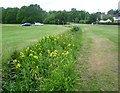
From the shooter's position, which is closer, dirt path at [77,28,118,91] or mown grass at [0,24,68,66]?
dirt path at [77,28,118,91]

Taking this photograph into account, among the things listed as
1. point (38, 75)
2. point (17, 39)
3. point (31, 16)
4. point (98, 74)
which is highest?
point (38, 75)

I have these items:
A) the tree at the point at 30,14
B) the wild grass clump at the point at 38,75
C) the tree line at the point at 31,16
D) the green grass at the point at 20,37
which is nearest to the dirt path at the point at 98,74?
the wild grass clump at the point at 38,75

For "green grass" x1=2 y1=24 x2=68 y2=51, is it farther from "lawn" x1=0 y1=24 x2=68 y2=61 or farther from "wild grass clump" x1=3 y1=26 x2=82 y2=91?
"wild grass clump" x1=3 y1=26 x2=82 y2=91

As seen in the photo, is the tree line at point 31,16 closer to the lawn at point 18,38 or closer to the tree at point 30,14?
the tree at point 30,14

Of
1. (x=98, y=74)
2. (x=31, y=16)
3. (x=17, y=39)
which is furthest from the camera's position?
(x=31, y=16)

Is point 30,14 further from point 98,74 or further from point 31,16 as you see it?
point 98,74

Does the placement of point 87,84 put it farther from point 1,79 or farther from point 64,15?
point 64,15

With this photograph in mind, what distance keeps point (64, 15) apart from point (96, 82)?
6188 cm

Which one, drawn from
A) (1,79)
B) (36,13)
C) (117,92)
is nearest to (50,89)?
(1,79)

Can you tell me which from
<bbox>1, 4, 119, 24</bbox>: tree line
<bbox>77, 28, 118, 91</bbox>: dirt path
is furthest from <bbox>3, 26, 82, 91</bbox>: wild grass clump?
<bbox>1, 4, 119, 24</bbox>: tree line

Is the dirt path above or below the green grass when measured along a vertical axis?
above

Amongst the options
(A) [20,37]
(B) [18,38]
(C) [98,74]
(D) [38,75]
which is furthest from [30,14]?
(D) [38,75]

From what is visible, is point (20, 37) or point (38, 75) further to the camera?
point (20, 37)

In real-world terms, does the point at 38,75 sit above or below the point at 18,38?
above
